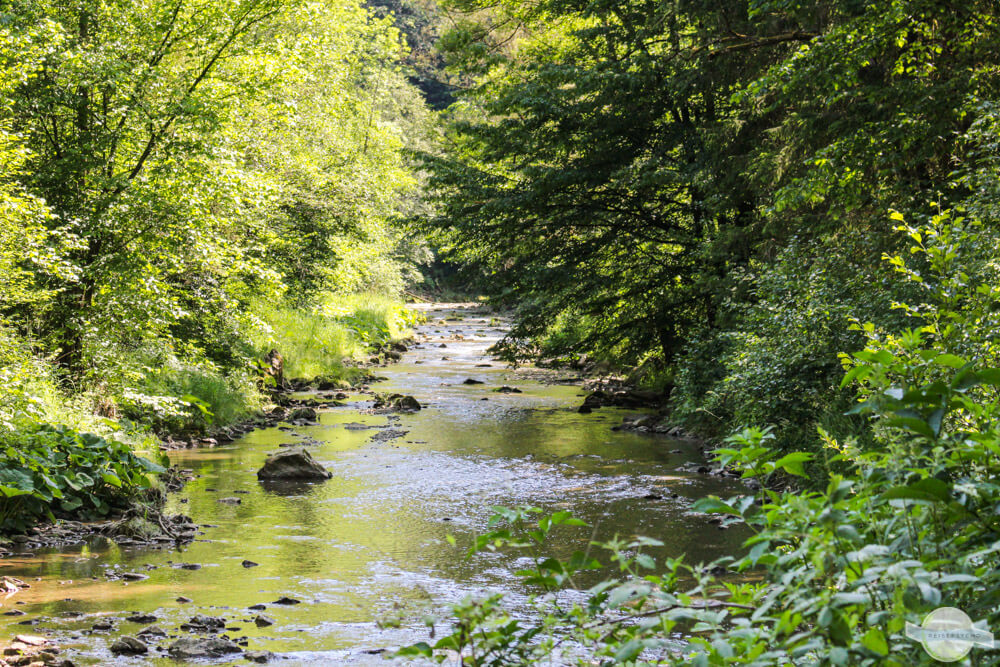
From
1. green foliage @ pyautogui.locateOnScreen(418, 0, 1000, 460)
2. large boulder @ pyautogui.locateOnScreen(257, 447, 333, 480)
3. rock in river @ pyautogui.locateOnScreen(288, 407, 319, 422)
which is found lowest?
rock in river @ pyautogui.locateOnScreen(288, 407, 319, 422)

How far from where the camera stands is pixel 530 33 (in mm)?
18078

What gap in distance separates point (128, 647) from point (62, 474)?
11.5ft

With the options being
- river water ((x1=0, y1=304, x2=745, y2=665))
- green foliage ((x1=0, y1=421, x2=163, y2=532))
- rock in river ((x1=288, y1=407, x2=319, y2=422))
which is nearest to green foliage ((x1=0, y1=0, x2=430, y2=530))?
green foliage ((x1=0, y1=421, x2=163, y2=532))

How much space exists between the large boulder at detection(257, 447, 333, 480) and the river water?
248 mm

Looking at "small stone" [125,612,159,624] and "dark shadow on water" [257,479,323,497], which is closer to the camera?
"small stone" [125,612,159,624]

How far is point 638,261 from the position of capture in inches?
617

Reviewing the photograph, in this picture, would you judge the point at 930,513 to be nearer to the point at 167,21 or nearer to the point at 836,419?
the point at 836,419

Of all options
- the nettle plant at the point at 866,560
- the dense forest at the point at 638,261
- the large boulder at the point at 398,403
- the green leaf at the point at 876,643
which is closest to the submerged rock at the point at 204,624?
the dense forest at the point at 638,261

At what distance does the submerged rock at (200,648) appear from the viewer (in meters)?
4.81

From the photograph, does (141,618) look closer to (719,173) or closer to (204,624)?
(204,624)

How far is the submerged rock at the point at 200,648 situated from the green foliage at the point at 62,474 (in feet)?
9.64

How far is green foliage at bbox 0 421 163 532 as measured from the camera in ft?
23.3

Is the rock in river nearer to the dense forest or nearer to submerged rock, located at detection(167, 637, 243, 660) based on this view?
the dense forest

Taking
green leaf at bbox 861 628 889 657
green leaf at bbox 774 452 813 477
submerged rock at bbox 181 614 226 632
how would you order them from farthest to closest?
submerged rock at bbox 181 614 226 632, green leaf at bbox 774 452 813 477, green leaf at bbox 861 628 889 657
